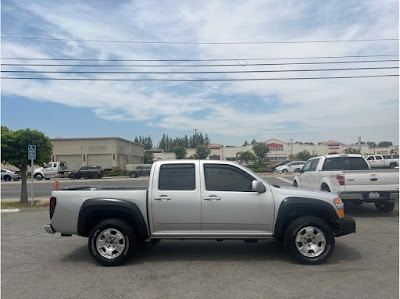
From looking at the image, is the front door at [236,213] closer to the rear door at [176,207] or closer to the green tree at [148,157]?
the rear door at [176,207]

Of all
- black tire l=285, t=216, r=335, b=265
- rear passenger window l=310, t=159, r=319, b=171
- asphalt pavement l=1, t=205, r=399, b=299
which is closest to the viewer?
asphalt pavement l=1, t=205, r=399, b=299

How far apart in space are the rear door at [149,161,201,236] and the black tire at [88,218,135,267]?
456 mm

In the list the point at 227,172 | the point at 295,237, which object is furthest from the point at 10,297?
the point at 295,237

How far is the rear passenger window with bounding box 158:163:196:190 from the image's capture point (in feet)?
20.1

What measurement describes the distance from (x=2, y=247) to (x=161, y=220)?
3.90 meters

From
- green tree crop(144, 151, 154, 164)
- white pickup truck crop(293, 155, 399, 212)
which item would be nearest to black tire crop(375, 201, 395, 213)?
white pickup truck crop(293, 155, 399, 212)

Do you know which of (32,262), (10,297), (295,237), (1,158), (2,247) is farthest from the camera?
(1,158)

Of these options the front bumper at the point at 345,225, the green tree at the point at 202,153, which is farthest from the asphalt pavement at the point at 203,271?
the green tree at the point at 202,153

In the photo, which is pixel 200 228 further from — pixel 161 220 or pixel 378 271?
pixel 378 271

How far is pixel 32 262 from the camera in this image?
633 cm

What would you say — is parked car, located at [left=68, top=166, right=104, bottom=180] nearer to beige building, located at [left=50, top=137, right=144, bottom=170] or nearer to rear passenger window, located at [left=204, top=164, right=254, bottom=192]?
beige building, located at [left=50, top=137, right=144, bottom=170]

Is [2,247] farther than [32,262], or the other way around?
[2,247]

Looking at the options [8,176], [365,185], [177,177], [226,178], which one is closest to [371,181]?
[365,185]

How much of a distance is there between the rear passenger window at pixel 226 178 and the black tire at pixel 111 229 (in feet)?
5.14
